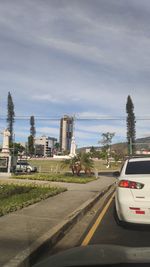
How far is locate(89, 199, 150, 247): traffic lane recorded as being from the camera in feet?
30.7

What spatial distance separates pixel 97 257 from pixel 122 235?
18.9 feet

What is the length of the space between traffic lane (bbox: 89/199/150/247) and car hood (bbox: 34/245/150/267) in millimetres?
4210

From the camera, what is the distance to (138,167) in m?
11.4

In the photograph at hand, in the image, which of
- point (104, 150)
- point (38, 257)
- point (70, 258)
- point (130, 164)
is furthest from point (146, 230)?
point (104, 150)

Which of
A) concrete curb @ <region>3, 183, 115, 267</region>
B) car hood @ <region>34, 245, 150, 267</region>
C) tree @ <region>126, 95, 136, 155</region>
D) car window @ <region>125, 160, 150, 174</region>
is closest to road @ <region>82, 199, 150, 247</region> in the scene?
concrete curb @ <region>3, 183, 115, 267</region>

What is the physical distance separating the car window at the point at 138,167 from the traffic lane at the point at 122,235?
128 cm

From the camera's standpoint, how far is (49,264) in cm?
444

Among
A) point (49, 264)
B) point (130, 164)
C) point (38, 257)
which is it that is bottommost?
point (38, 257)

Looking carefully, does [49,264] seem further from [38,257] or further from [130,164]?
[130,164]

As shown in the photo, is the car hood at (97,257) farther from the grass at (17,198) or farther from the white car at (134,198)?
the grass at (17,198)

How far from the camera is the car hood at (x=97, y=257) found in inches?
173

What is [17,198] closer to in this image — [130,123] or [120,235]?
[120,235]

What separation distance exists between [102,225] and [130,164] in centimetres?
166

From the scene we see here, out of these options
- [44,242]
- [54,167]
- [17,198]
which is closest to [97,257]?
[44,242]
